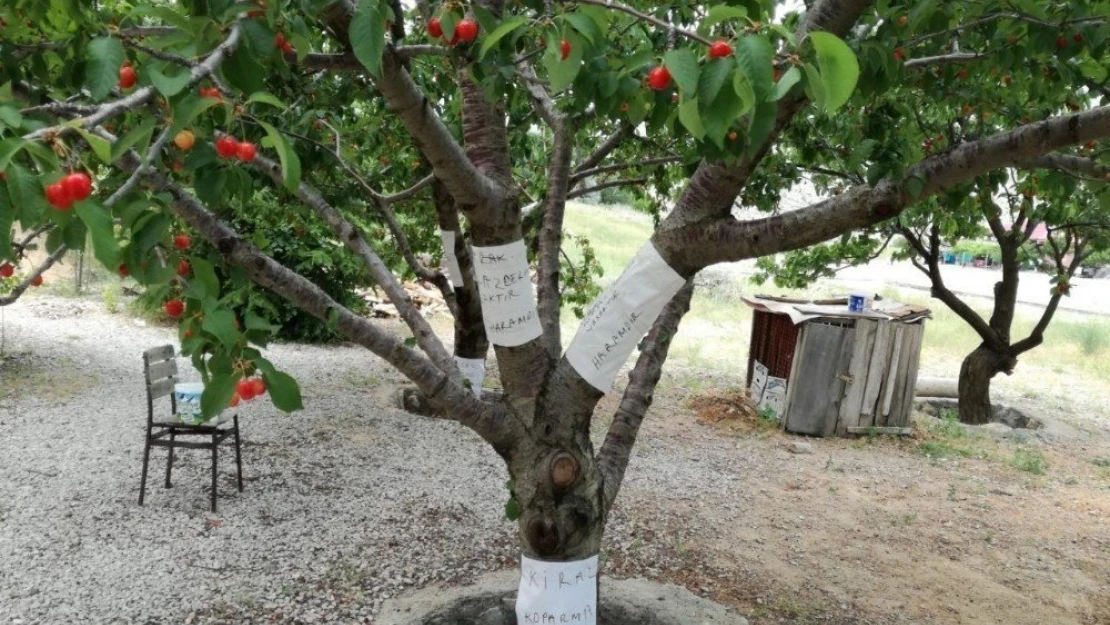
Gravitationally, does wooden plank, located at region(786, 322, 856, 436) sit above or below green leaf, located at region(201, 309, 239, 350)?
below

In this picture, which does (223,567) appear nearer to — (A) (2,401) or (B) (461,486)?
(B) (461,486)

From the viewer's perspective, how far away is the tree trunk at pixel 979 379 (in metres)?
9.62

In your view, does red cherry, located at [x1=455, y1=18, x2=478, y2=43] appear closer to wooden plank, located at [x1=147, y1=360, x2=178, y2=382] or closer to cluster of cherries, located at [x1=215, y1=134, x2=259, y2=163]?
cluster of cherries, located at [x1=215, y1=134, x2=259, y2=163]

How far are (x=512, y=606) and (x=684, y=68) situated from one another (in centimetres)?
286

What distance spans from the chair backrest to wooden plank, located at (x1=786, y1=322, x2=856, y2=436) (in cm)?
583

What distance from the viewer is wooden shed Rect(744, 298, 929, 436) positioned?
27.8 feet

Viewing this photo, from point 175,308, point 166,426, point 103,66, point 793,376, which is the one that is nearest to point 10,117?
point 103,66

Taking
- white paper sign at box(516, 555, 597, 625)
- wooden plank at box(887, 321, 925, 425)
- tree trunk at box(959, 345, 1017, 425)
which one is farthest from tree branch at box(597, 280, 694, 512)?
tree trunk at box(959, 345, 1017, 425)

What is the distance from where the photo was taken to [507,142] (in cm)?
271

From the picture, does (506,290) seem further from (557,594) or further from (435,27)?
(557,594)

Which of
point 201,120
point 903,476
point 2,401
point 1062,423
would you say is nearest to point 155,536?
point 201,120

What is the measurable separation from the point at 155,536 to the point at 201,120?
3.40 metres

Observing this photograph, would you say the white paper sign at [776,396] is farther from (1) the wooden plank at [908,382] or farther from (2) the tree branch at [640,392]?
(2) the tree branch at [640,392]

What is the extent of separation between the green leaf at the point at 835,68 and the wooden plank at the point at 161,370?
196 inches
